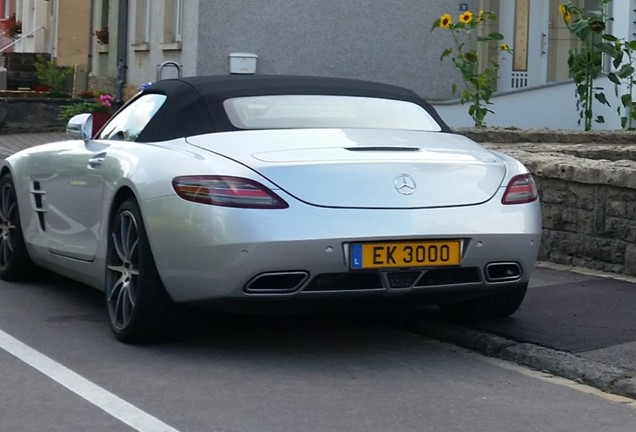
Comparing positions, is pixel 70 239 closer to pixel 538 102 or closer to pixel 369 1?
pixel 538 102

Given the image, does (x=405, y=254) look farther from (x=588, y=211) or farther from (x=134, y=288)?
(x=588, y=211)

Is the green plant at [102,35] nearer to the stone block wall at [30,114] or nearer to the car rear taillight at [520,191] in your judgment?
the stone block wall at [30,114]

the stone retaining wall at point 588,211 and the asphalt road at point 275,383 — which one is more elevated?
the stone retaining wall at point 588,211

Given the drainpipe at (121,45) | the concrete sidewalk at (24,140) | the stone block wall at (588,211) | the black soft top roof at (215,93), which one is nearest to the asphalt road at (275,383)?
the black soft top roof at (215,93)

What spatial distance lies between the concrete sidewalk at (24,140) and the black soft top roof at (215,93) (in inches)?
559

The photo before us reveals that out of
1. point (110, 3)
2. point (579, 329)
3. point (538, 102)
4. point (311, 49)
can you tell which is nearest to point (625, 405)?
point (579, 329)

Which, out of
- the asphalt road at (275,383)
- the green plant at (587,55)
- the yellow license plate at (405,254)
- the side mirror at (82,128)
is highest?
the green plant at (587,55)

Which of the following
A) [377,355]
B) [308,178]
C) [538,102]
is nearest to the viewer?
[308,178]

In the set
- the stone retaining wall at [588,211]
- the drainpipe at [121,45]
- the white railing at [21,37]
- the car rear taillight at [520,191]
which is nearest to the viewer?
the car rear taillight at [520,191]

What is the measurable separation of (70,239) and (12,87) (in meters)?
27.3

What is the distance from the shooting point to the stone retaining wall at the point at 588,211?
352 inches

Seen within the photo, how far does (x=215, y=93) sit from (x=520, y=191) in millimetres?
1631

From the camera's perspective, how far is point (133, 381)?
6.06 meters

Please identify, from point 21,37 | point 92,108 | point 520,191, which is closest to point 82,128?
point 520,191
